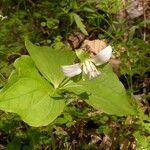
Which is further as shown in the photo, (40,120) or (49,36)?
(49,36)

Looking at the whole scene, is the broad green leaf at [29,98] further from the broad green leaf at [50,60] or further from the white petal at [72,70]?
the white petal at [72,70]

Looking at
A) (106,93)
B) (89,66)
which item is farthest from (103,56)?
(106,93)

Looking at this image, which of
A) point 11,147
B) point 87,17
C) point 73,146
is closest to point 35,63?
point 11,147

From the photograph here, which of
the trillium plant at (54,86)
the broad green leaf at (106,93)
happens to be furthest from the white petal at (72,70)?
the broad green leaf at (106,93)

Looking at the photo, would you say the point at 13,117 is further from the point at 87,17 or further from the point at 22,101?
the point at 87,17

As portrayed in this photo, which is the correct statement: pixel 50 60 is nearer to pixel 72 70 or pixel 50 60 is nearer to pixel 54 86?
pixel 54 86

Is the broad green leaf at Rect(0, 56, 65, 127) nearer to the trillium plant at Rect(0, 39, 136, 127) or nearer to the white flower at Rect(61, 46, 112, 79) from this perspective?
the trillium plant at Rect(0, 39, 136, 127)
